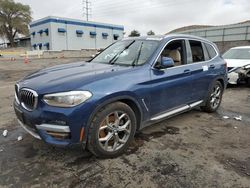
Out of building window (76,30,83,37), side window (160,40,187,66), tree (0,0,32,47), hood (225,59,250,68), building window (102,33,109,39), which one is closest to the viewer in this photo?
side window (160,40,187,66)

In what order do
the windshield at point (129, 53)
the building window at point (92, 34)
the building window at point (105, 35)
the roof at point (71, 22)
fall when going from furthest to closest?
the building window at point (105, 35), the building window at point (92, 34), the roof at point (71, 22), the windshield at point (129, 53)

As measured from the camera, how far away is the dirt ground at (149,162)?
8.56 ft

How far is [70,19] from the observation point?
144 feet

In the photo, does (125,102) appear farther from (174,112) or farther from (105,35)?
(105,35)

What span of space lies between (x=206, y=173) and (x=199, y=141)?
97 centimetres

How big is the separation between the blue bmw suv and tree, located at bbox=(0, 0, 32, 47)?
2254 inches

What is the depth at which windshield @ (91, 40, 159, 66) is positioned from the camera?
357 cm

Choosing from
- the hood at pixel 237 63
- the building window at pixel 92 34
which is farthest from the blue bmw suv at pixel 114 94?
the building window at pixel 92 34

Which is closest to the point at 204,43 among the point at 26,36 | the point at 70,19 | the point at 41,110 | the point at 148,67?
the point at 148,67

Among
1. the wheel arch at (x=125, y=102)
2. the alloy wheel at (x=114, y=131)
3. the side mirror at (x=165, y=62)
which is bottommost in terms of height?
the alloy wheel at (x=114, y=131)

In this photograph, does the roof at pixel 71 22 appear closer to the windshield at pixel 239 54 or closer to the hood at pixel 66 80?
the windshield at pixel 239 54

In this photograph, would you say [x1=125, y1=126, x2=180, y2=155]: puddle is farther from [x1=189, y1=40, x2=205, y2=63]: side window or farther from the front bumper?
[x1=189, y1=40, x2=205, y2=63]: side window

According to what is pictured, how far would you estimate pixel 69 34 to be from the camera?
44094mm

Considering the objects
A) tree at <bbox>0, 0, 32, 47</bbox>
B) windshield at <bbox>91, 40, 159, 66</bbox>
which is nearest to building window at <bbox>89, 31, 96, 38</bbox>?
tree at <bbox>0, 0, 32, 47</bbox>
